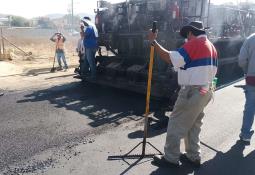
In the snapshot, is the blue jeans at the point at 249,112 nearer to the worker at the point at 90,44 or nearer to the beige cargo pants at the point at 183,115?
the beige cargo pants at the point at 183,115

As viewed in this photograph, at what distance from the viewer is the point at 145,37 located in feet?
27.0

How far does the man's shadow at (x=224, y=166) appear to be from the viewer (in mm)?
4133

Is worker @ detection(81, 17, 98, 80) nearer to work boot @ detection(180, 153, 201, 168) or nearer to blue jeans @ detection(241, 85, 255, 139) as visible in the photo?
blue jeans @ detection(241, 85, 255, 139)

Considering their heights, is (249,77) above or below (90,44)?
below

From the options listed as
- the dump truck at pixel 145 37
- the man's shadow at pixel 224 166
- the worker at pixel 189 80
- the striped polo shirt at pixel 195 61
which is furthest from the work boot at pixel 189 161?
the dump truck at pixel 145 37

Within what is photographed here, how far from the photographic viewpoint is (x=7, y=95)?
26.5 ft

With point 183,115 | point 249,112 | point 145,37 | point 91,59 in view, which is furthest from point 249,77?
point 91,59

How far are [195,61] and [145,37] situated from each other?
4.47 meters

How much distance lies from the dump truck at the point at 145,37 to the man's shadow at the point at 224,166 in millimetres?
2482

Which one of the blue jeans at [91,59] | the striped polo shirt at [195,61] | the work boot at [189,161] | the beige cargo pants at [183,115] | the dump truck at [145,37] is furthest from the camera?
the blue jeans at [91,59]

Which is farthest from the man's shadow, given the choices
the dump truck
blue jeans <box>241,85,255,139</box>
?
A: the dump truck

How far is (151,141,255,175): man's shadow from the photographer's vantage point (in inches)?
163

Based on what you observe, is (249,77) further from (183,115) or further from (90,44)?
(90,44)

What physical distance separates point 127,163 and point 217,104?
365 centimetres
